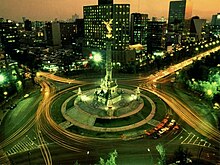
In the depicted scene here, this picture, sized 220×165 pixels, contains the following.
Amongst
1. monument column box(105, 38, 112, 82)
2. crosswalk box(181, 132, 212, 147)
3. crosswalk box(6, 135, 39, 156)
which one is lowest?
crosswalk box(6, 135, 39, 156)

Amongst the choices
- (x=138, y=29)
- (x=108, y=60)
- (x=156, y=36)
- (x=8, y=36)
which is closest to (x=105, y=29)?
(x=138, y=29)

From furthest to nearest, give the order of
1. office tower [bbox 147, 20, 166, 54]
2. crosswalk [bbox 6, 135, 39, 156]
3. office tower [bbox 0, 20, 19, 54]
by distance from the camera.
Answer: office tower [bbox 147, 20, 166, 54]
office tower [bbox 0, 20, 19, 54]
crosswalk [bbox 6, 135, 39, 156]

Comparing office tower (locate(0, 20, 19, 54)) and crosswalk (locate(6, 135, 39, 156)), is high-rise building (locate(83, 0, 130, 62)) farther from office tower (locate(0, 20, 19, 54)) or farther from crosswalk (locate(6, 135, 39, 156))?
crosswalk (locate(6, 135, 39, 156))

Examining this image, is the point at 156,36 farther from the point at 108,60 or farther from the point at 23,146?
the point at 23,146

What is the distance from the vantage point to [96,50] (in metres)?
145

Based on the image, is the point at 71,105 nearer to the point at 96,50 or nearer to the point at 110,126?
the point at 110,126

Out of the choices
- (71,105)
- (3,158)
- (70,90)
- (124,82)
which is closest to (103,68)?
(124,82)

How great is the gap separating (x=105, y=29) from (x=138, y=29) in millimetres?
47113

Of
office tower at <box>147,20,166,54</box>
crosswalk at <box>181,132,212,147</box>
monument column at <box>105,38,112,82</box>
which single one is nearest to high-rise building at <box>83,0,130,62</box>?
office tower at <box>147,20,166,54</box>

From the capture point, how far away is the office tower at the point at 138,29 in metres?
179

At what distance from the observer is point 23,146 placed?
4569cm

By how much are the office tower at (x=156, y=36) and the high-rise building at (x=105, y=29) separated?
4484cm

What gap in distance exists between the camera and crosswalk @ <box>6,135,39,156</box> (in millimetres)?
44062

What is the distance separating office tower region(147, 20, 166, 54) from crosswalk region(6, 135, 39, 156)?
467 ft
